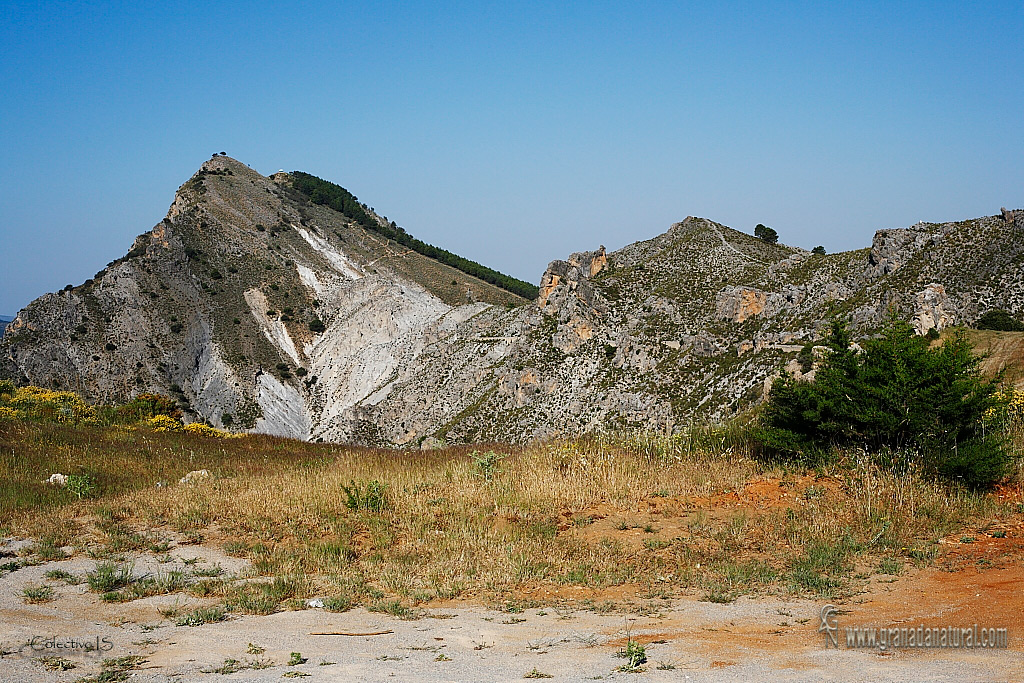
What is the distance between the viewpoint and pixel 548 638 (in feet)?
20.4

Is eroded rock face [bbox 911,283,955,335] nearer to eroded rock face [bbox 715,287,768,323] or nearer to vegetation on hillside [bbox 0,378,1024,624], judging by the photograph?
eroded rock face [bbox 715,287,768,323]

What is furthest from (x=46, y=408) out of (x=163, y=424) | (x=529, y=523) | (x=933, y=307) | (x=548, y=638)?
(x=933, y=307)

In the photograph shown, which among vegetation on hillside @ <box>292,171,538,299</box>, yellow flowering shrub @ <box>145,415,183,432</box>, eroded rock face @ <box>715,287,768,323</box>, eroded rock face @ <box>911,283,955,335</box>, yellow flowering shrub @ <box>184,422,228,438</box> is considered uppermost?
vegetation on hillside @ <box>292,171,538,299</box>

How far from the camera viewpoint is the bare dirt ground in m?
5.29

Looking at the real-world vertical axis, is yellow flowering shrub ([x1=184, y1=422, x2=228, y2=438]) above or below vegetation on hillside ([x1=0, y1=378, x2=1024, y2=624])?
above

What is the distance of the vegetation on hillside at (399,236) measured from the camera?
147625mm

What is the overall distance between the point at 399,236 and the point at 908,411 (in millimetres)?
144369

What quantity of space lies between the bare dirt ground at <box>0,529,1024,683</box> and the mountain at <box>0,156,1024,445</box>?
41495mm

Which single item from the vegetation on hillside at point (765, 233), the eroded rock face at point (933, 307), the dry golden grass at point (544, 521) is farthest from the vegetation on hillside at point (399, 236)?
the dry golden grass at point (544, 521)

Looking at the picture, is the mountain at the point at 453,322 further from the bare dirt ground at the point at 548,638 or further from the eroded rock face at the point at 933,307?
the bare dirt ground at the point at 548,638

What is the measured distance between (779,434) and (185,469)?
12.3 m

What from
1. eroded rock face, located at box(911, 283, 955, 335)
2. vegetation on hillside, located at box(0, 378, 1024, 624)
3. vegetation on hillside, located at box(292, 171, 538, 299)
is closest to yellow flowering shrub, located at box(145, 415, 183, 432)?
vegetation on hillside, located at box(0, 378, 1024, 624)

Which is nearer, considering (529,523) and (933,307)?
(529,523)

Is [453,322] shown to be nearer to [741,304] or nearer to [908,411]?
[741,304]
